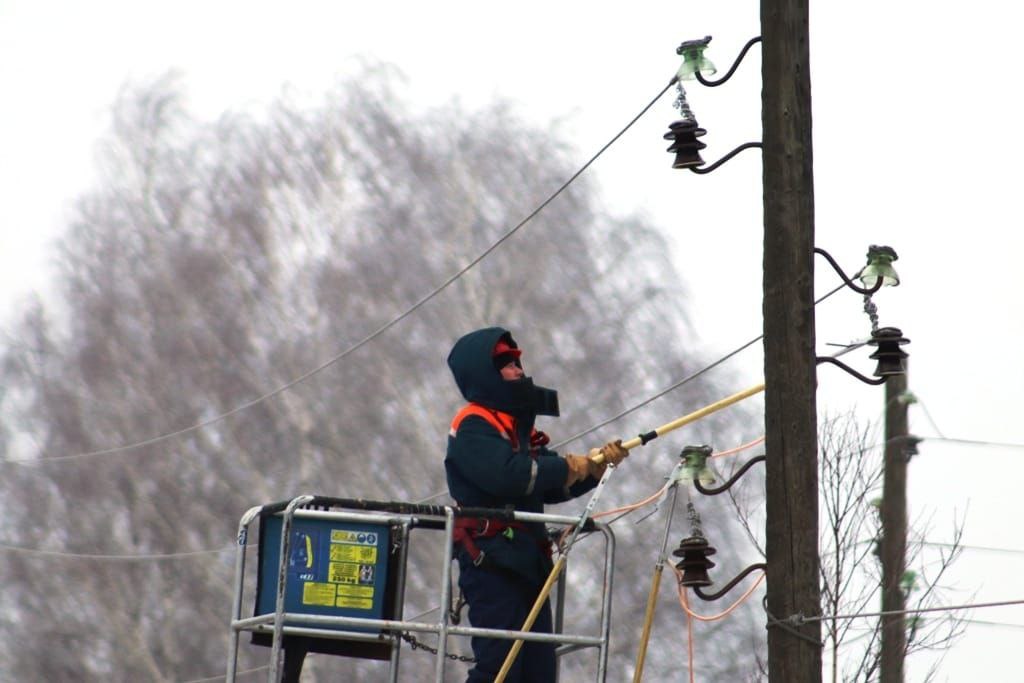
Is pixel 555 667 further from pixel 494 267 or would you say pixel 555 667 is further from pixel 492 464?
pixel 494 267

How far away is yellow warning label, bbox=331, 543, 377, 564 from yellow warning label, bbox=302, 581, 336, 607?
127mm

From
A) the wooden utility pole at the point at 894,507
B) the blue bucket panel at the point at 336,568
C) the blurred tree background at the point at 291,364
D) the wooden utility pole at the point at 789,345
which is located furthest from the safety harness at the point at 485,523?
the blurred tree background at the point at 291,364

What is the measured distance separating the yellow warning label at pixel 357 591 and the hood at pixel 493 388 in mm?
1008

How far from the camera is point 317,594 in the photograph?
23.9ft

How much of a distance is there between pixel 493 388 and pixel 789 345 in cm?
131

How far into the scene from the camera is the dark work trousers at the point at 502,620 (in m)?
7.63

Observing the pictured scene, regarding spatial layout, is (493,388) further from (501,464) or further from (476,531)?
(476,531)

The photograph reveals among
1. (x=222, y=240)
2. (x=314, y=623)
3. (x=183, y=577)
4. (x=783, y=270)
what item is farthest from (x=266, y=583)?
(x=222, y=240)

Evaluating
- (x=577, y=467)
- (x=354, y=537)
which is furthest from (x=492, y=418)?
(x=354, y=537)

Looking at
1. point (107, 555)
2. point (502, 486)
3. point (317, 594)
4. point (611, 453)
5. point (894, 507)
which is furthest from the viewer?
Result: point (107, 555)

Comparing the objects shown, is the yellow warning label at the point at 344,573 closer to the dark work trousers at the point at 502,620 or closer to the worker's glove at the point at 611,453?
the dark work trousers at the point at 502,620

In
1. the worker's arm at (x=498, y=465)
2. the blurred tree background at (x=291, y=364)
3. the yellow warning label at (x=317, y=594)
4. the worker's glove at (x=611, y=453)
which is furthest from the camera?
the blurred tree background at (x=291, y=364)

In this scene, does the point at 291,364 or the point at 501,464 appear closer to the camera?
the point at 501,464

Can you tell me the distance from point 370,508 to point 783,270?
2170mm
